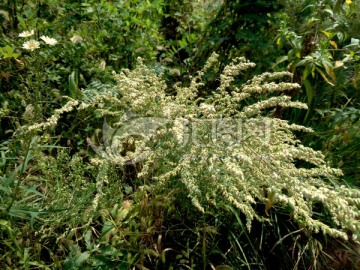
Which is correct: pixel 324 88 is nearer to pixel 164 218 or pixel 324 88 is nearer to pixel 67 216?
pixel 164 218

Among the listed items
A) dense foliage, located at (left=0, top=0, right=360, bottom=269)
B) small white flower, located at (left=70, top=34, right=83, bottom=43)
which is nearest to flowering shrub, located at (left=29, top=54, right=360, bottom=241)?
dense foliage, located at (left=0, top=0, right=360, bottom=269)

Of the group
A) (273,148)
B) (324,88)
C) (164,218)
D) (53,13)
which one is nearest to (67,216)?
(164,218)

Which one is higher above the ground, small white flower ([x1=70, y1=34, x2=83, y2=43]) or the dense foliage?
small white flower ([x1=70, y1=34, x2=83, y2=43])

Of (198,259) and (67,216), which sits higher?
(67,216)

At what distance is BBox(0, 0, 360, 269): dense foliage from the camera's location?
181cm

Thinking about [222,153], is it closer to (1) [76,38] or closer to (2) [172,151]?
(2) [172,151]

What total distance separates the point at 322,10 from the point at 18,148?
7.48ft

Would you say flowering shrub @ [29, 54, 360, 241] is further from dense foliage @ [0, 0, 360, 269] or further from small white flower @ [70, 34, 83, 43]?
small white flower @ [70, 34, 83, 43]

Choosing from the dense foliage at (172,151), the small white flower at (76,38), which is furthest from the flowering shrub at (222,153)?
the small white flower at (76,38)

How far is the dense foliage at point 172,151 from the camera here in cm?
181

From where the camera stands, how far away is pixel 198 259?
2084 mm

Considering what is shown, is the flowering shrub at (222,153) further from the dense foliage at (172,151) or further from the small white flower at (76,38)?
the small white flower at (76,38)

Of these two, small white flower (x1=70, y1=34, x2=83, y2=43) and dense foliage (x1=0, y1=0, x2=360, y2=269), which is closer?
dense foliage (x1=0, y1=0, x2=360, y2=269)

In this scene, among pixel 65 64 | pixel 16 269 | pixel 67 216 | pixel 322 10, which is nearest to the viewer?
pixel 16 269
